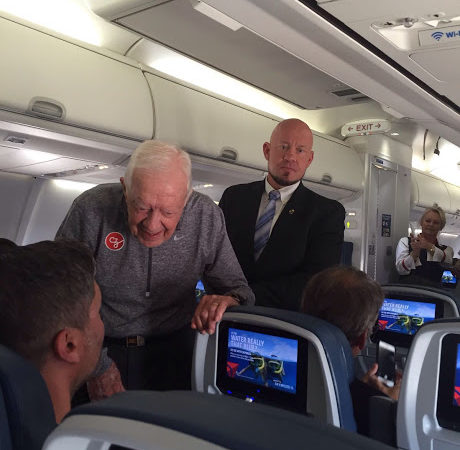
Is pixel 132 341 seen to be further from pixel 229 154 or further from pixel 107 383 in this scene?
pixel 229 154

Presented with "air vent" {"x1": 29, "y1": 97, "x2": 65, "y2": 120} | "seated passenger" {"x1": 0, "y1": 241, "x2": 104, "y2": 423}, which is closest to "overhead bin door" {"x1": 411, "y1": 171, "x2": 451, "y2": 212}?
"air vent" {"x1": 29, "y1": 97, "x2": 65, "y2": 120}

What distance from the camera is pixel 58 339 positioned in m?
1.31

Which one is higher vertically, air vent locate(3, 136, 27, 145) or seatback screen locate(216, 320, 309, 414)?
air vent locate(3, 136, 27, 145)

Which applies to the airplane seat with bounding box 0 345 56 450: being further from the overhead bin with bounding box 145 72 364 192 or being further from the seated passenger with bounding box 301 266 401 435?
the overhead bin with bounding box 145 72 364 192

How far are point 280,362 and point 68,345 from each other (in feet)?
2.60

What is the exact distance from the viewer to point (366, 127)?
7297 millimetres

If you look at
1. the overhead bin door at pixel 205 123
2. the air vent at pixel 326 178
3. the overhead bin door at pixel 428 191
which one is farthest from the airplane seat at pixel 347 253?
the overhead bin door at pixel 205 123

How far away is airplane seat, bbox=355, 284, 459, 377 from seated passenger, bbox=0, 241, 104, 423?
2.57 metres

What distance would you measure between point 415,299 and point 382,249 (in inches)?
164

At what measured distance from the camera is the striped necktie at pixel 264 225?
3225mm

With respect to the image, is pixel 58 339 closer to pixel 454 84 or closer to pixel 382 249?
pixel 454 84

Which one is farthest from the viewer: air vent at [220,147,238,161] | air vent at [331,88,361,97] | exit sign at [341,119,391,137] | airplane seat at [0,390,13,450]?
exit sign at [341,119,391,137]

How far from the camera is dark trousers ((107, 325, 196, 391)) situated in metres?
2.42

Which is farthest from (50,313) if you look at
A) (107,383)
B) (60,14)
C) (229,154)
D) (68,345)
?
(229,154)
